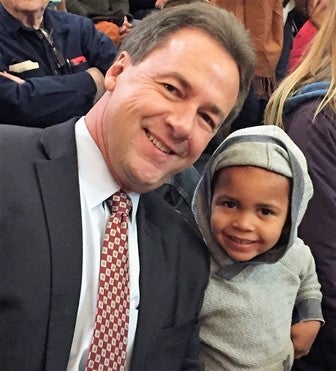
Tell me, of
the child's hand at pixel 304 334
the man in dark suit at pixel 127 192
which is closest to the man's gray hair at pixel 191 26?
the man in dark suit at pixel 127 192

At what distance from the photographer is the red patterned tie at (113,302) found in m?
1.16

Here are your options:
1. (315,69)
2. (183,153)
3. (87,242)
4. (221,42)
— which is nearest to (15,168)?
(87,242)

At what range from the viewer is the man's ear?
1255 millimetres

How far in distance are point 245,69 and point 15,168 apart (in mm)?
524

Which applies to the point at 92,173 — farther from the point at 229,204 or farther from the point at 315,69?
the point at 315,69

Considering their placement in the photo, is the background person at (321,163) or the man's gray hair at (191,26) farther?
the background person at (321,163)

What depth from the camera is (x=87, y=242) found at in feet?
3.86

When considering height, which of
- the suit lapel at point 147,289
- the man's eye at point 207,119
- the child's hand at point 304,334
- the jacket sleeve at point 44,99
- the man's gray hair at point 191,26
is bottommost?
the jacket sleeve at point 44,99

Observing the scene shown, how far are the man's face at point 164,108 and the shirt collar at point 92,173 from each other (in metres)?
0.02

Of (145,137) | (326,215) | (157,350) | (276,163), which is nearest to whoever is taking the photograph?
(145,137)

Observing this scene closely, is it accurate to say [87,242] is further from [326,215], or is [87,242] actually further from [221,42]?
[326,215]

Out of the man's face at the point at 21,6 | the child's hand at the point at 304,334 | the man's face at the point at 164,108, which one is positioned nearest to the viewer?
the man's face at the point at 164,108

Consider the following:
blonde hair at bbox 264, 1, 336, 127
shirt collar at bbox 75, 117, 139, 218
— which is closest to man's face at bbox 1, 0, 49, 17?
blonde hair at bbox 264, 1, 336, 127

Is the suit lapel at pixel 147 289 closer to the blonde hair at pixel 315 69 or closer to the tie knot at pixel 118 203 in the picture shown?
the tie knot at pixel 118 203
